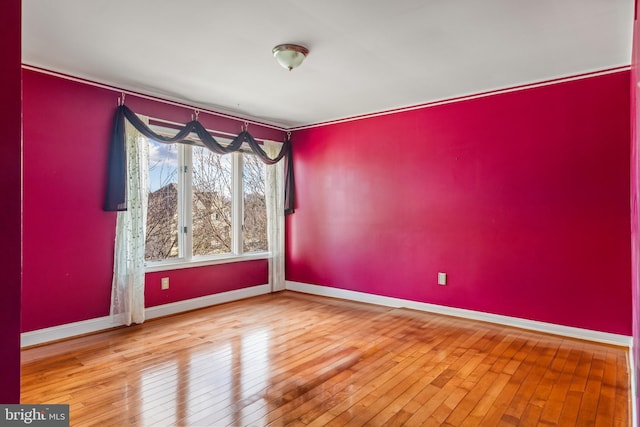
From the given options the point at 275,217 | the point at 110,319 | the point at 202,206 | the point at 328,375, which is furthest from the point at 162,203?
the point at 328,375

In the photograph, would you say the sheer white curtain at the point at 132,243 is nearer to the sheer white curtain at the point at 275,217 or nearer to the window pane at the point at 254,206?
the window pane at the point at 254,206

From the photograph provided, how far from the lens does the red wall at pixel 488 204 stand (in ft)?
11.0

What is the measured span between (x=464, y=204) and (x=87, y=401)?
148 inches

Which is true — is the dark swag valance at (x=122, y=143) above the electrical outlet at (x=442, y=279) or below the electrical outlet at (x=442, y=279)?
above

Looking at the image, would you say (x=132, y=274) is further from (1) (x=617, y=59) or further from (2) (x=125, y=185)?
(1) (x=617, y=59)

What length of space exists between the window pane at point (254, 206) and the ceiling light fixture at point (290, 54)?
244 centimetres

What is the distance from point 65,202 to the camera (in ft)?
11.5

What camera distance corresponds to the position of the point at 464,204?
4.17m

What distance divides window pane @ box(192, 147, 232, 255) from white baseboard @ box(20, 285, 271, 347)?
59 centimetres

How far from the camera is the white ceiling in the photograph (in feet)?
7.72

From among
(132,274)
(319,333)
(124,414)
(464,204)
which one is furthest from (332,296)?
(124,414)

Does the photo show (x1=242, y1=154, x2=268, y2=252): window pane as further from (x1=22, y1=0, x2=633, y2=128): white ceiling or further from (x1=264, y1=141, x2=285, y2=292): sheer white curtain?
(x1=22, y1=0, x2=633, y2=128): white ceiling
